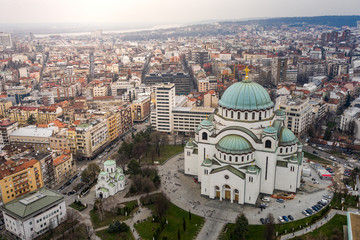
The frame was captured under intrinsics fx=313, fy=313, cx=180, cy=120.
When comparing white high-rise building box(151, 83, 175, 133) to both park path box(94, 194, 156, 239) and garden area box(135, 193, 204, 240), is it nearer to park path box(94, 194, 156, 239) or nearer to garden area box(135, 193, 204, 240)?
park path box(94, 194, 156, 239)

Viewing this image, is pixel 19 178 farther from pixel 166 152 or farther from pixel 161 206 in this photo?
pixel 166 152

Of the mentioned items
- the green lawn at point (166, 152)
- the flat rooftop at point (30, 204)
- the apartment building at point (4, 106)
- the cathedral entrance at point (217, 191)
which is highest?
the apartment building at point (4, 106)

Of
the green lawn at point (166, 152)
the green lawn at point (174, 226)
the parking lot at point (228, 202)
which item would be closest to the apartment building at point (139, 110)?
the green lawn at point (166, 152)

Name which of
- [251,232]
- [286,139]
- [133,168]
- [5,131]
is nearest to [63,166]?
[133,168]

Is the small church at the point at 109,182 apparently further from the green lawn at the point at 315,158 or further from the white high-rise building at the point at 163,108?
the green lawn at the point at 315,158

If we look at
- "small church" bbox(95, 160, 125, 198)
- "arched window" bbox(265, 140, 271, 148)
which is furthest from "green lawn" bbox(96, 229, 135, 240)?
"arched window" bbox(265, 140, 271, 148)

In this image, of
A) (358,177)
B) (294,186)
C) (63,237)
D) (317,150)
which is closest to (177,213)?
(63,237)

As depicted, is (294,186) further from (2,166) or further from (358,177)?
(2,166)
